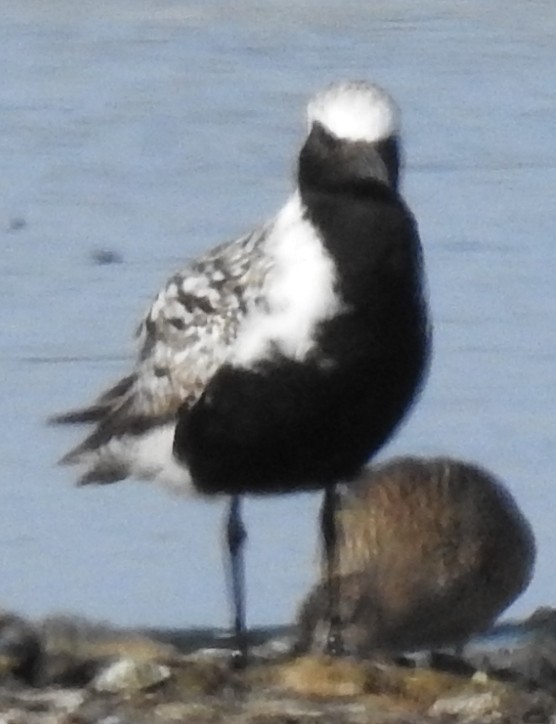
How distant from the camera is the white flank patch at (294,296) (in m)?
6.99

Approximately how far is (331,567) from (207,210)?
2.70m

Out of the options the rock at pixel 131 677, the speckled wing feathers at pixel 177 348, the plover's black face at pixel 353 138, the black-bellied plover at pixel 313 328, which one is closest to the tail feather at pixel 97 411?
the speckled wing feathers at pixel 177 348

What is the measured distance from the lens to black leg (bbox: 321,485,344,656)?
7.54m

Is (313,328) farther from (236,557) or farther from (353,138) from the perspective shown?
(236,557)

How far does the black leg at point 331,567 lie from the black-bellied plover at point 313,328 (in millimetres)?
186

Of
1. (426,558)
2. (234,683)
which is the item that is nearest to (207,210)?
(426,558)

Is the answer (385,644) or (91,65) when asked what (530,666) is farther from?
(91,65)

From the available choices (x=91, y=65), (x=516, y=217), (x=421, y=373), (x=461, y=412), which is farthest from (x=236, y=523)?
(x=91, y=65)

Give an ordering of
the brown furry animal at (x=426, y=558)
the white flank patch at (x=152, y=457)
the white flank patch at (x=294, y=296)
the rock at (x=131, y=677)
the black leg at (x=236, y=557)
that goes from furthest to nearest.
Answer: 1. the brown furry animal at (x=426, y=558)
2. the black leg at (x=236, y=557)
3. the white flank patch at (x=152, y=457)
4. the white flank patch at (x=294, y=296)
5. the rock at (x=131, y=677)

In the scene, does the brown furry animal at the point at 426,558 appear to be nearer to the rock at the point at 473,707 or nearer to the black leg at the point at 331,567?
the black leg at the point at 331,567

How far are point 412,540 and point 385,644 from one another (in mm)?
320

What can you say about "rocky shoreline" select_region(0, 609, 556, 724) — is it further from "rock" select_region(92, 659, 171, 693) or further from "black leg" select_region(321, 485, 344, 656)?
"black leg" select_region(321, 485, 344, 656)

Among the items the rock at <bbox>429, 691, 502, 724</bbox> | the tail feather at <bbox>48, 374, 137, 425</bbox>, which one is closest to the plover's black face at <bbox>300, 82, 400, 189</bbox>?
the tail feather at <bbox>48, 374, 137, 425</bbox>

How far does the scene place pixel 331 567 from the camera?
7734 mm
